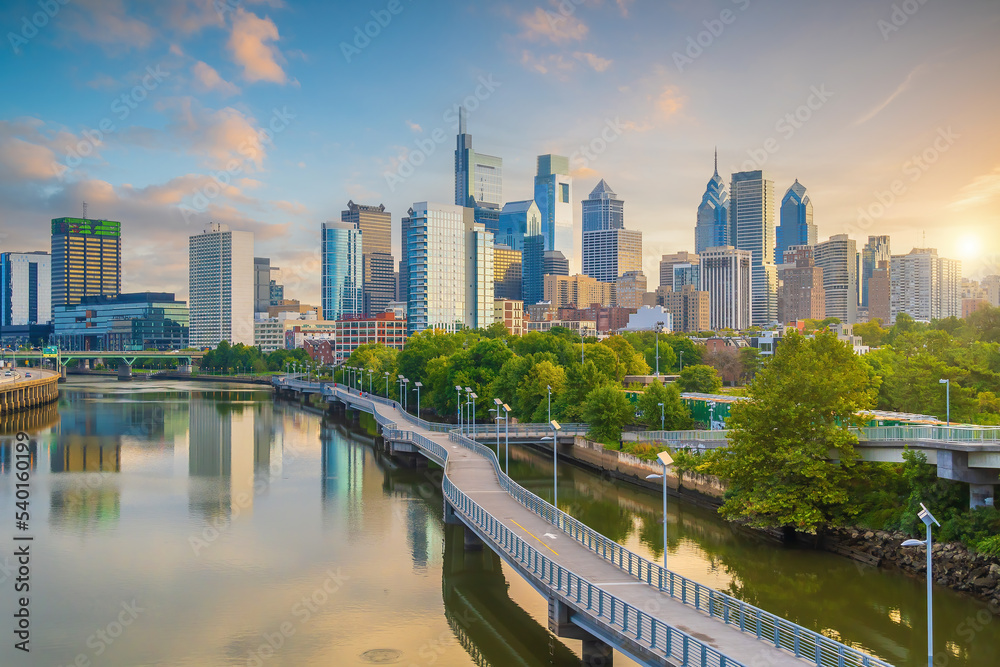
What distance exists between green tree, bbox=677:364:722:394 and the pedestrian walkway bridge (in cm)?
4421

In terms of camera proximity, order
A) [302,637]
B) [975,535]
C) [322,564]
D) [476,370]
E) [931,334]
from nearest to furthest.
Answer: [302,637] → [975,535] → [322,564] → [931,334] → [476,370]

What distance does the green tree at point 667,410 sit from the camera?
58.9 m

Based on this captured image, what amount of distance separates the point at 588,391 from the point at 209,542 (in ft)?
109

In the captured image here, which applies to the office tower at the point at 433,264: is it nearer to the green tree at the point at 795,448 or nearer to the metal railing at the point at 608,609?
the green tree at the point at 795,448

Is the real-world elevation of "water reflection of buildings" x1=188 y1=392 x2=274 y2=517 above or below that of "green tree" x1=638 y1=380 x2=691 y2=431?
below

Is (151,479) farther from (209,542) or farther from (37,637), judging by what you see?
(37,637)

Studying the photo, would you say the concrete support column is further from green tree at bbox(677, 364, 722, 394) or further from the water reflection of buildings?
green tree at bbox(677, 364, 722, 394)

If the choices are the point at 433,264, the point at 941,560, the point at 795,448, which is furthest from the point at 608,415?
the point at 433,264

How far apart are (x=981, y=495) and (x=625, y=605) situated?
18961 millimetres

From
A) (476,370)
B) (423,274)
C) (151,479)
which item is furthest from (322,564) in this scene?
(423,274)

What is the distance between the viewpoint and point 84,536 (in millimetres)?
39844

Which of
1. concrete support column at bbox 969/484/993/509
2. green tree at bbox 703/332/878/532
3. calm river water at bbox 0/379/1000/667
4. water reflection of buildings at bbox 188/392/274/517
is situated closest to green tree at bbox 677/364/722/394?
calm river water at bbox 0/379/1000/667

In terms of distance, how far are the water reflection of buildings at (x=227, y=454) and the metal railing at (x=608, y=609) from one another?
948 inches

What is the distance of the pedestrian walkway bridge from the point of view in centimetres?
1886
